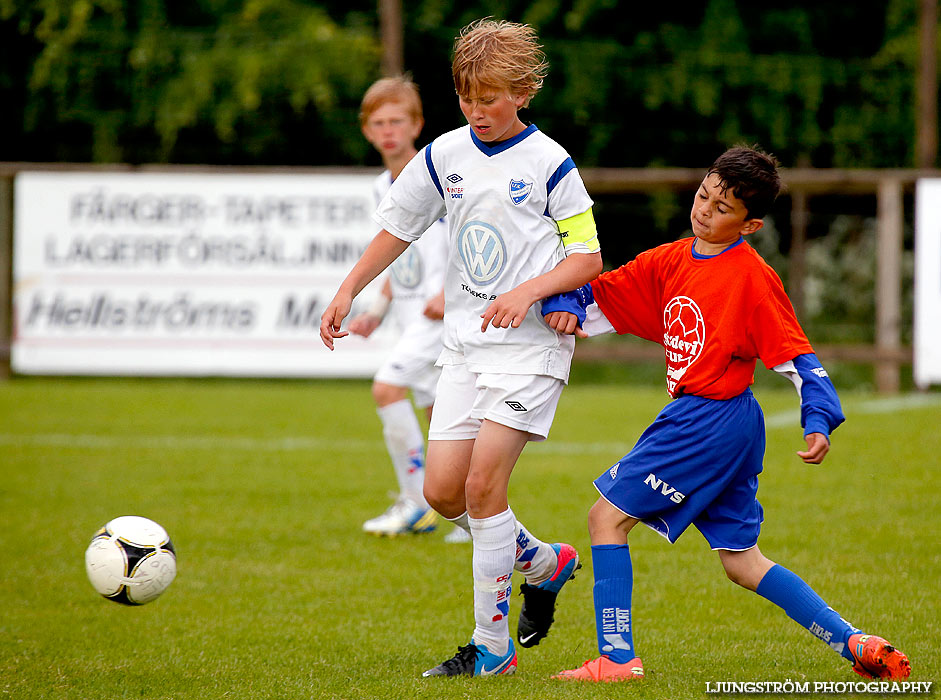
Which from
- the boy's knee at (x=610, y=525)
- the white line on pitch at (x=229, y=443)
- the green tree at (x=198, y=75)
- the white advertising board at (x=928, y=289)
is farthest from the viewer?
the green tree at (x=198, y=75)

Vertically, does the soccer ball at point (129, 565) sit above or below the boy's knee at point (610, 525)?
below

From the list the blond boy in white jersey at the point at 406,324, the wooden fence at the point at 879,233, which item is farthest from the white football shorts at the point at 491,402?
the wooden fence at the point at 879,233

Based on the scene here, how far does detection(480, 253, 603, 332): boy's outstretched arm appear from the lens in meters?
3.40

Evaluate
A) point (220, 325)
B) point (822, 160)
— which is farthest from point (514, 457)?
point (822, 160)

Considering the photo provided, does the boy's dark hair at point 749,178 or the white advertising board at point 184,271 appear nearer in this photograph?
the boy's dark hair at point 749,178

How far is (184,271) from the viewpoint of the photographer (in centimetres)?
1155

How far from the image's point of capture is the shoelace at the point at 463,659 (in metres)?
3.57

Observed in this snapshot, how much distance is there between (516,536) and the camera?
3762 millimetres

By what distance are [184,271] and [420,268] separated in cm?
610

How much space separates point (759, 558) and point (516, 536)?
0.74m

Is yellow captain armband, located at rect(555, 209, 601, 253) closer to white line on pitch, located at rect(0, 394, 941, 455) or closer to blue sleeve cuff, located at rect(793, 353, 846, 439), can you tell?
blue sleeve cuff, located at rect(793, 353, 846, 439)

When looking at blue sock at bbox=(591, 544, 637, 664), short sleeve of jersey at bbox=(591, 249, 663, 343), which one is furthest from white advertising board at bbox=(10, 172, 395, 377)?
blue sock at bbox=(591, 544, 637, 664)

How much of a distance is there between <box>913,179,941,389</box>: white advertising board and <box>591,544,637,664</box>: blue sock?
8.24 meters

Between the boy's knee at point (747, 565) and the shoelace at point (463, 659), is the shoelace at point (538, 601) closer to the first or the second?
the shoelace at point (463, 659)
